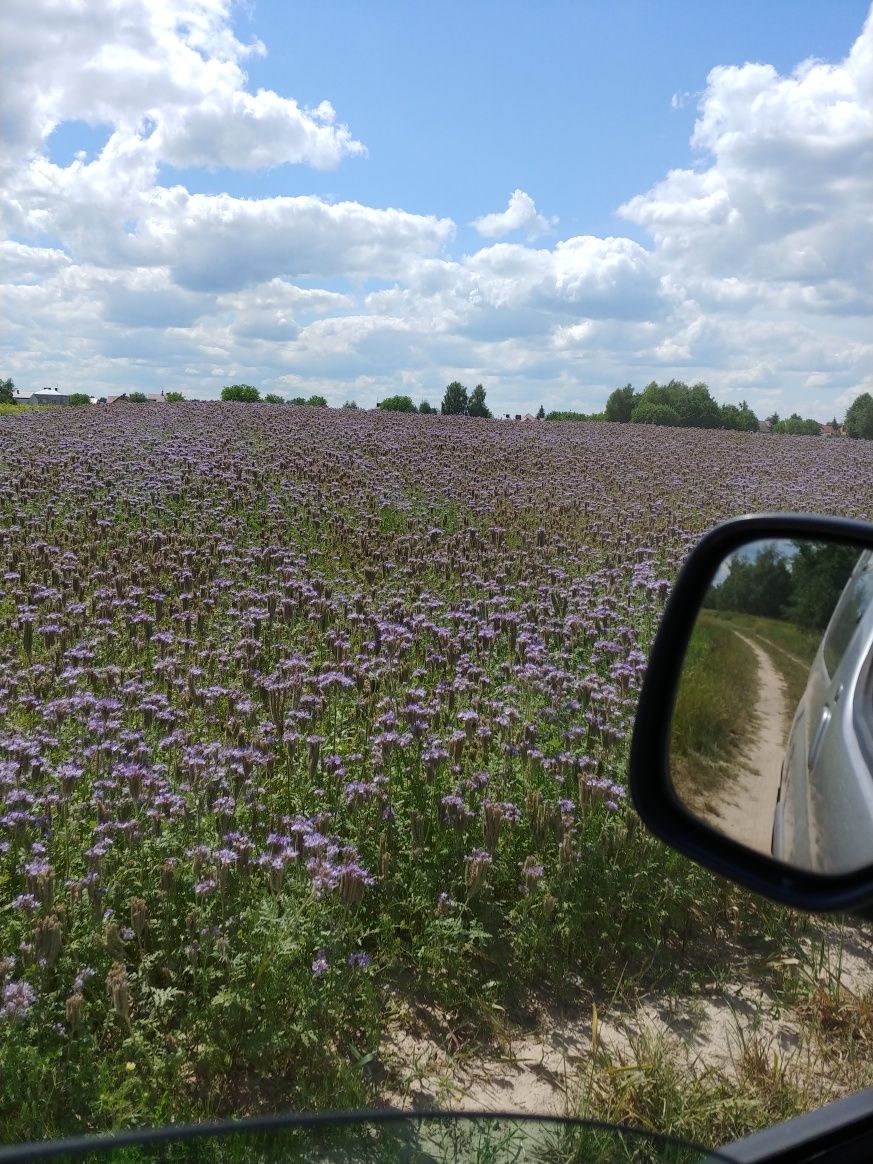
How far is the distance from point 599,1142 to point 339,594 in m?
6.11

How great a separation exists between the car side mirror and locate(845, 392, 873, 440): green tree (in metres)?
56.6

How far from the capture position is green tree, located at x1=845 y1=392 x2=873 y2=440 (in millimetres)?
55344

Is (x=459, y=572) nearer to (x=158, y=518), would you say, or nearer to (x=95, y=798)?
(x=158, y=518)

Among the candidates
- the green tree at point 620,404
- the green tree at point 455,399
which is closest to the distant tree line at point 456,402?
the green tree at point 455,399

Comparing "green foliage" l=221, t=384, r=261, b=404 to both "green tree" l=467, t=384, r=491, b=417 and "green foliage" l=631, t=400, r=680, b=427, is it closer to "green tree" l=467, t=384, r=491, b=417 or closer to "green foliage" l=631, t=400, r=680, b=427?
"green tree" l=467, t=384, r=491, b=417

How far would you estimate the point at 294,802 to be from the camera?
4828 millimetres

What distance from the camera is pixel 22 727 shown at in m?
5.53

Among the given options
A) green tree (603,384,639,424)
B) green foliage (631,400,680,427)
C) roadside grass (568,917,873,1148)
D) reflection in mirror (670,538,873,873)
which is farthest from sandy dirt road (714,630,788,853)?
green tree (603,384,639,424)

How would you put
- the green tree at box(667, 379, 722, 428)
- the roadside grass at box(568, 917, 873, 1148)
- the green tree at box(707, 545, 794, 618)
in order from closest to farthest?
the green tree at box(707, 545, 794, 618) → the roadside grass at box(568, 917, 873, 1148) → the green tree at box(667, 379, 722, 428)

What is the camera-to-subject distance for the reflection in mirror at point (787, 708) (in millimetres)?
2078

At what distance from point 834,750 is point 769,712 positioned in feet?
0.70

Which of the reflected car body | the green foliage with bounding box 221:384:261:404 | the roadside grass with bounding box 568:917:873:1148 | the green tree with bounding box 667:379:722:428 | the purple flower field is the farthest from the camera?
the green tree with bounding box 667:379:722:428

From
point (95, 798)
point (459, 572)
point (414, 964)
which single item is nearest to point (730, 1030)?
point (414, 964)

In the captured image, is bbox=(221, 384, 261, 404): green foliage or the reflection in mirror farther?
bbox=(221, 384, 261, 404): green foliage
